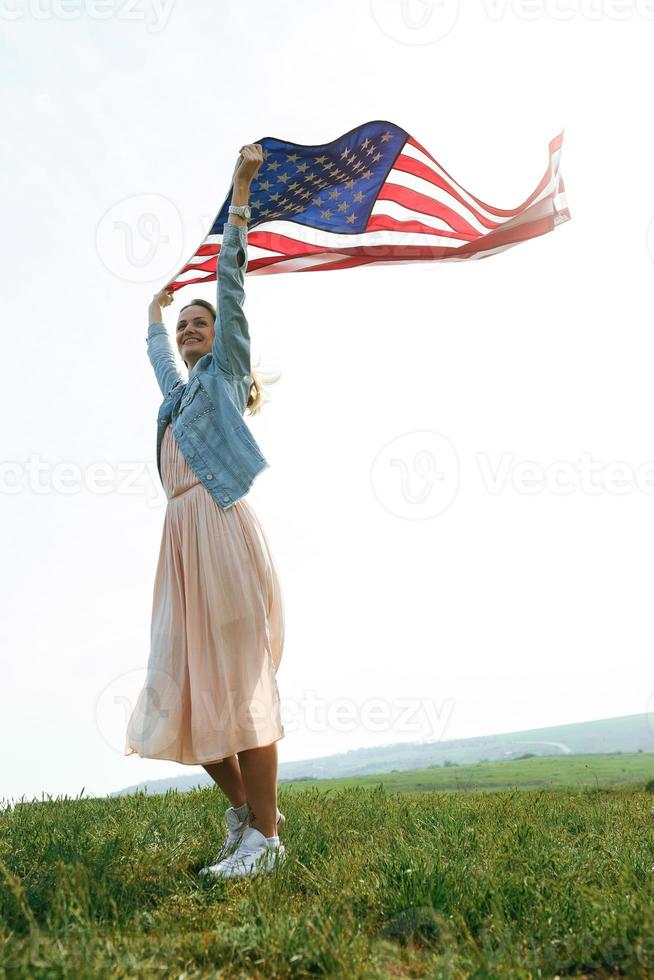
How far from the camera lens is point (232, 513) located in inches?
159

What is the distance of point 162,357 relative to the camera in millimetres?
4746

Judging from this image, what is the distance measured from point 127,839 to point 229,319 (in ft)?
8.31

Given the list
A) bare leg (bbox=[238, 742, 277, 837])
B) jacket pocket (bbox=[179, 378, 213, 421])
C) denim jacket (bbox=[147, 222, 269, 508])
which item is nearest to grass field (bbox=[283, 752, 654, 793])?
bare leg (bbox=[238, 742, 277, 837])

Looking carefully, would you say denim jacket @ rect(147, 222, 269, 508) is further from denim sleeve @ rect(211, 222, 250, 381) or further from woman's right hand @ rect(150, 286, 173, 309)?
woman's right hand @ rect(150, 286, 173, 309)

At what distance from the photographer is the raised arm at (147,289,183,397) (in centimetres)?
465

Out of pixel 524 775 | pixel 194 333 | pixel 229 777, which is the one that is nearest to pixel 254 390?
pixel 194 333

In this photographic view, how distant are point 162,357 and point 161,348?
0.08 meters

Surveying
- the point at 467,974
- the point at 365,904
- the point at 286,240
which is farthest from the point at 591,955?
the point at 286,240

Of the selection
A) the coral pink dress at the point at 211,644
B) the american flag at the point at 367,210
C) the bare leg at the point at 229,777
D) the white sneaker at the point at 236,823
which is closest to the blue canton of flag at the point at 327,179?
the american flag at the point at 367,210

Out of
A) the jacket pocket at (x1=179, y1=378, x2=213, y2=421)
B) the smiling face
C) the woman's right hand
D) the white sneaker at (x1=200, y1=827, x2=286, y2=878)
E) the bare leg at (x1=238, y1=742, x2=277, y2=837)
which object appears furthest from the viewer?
the woman's right hand

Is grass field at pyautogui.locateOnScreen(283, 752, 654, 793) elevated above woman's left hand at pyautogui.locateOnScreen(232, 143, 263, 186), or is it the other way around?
woman's left hand at pyautogui.locateOnScreen(232, 143, 263, 186)

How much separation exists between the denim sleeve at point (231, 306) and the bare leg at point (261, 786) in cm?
189

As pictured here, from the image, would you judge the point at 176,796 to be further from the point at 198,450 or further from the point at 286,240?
the point at 286,240

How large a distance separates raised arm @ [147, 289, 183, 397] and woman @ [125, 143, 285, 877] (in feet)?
0.98
